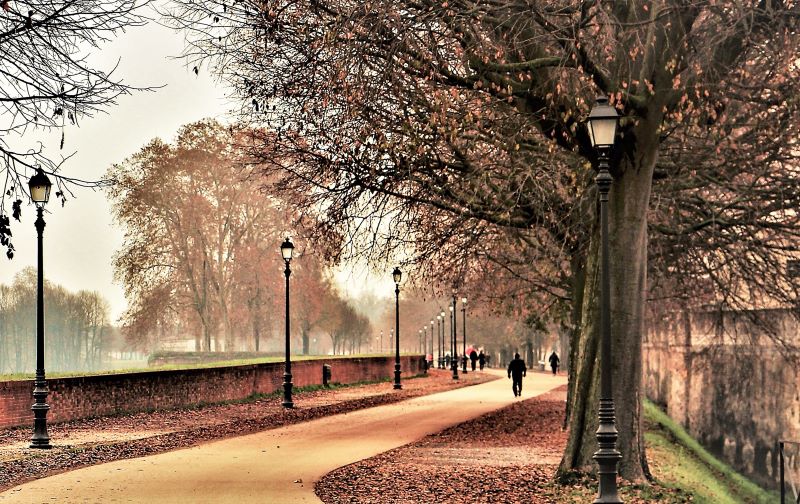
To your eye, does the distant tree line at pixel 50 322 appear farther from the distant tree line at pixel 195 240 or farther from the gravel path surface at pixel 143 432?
the gravel path surface at pixel 143 432

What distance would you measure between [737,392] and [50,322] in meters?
95.8

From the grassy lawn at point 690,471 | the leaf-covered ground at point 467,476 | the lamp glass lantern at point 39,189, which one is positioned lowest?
the grassy lawn at point 690,471

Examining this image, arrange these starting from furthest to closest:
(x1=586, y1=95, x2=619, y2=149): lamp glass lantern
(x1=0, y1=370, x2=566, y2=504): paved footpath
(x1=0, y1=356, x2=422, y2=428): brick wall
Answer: (x1=0, y1=356, x2=422, y2=428): brick wall, (x1=0, y1=370, x2=566, y2=504): paved footpath, (x1=586, y1=95, x2=619, y2=149): lamp glass lantern

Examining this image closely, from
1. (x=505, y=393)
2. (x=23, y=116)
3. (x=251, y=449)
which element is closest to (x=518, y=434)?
(x=251, y=449)

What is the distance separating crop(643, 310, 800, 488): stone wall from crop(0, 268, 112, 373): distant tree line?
3247 inches

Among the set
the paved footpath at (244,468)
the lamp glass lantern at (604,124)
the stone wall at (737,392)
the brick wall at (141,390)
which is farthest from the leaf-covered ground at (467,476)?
the stone wall at (737,392)

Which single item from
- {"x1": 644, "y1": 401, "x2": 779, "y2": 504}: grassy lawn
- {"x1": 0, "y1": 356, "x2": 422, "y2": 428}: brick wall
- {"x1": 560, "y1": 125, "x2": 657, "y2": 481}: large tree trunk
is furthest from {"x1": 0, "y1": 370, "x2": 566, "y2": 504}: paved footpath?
{"x1": 644, "y1": 401, "x2": 779, "y2": 504}: grassy lawn

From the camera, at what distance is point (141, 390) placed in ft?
86.8

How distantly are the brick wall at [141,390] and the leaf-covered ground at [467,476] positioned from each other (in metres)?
7.94

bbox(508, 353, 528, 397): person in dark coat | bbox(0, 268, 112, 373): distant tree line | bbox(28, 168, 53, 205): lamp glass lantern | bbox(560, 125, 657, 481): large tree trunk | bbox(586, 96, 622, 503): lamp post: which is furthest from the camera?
bbox(0, 268, 112, 373): distant tree line

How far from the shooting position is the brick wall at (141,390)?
72.9 feet

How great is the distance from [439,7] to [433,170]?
4.94m

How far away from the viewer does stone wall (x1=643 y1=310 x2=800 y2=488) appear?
3288 cm

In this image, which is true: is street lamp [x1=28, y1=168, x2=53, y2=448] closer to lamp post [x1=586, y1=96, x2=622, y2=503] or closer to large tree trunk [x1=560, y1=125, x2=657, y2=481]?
large tree trunk [x1=560, y1=125, x2=657, y2=481]
